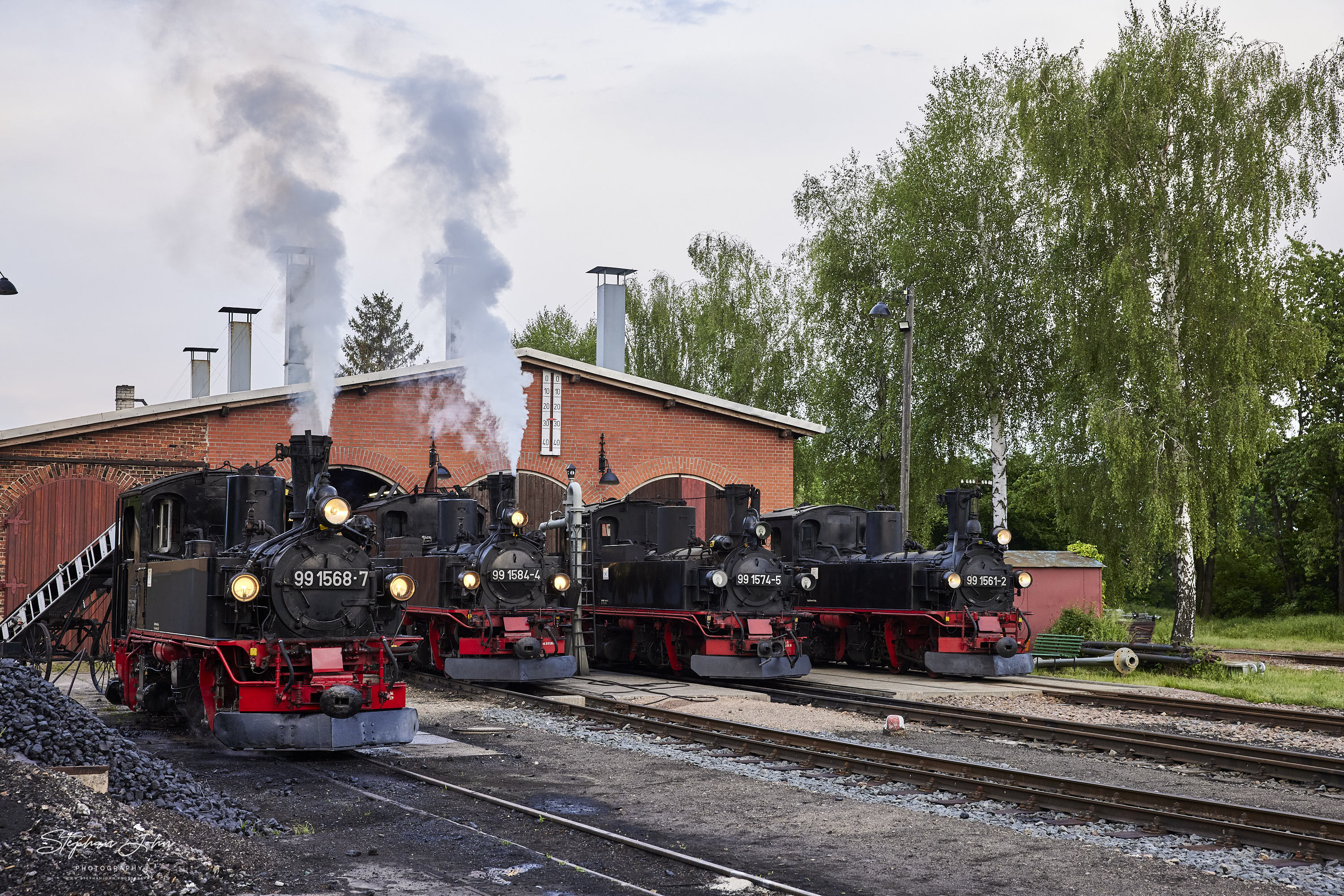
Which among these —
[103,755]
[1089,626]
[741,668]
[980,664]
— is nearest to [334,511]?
[103,755]

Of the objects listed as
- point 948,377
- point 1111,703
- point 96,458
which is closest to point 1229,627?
point 948,377

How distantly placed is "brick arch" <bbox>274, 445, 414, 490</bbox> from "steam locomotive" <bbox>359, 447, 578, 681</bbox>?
5.18 meters

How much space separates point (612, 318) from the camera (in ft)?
81.1

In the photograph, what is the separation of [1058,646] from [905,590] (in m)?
3.63

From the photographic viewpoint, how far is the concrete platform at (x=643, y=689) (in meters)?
14.7

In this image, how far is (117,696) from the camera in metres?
13.4

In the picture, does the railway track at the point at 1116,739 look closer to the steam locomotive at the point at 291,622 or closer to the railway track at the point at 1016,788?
the railway track at the point at 1016,788

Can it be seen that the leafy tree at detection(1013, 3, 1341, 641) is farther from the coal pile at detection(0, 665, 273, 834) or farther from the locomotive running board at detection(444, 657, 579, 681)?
the coal pile at detection(0, 665, 273, 834)

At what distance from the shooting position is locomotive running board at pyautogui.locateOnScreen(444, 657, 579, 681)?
595 inches

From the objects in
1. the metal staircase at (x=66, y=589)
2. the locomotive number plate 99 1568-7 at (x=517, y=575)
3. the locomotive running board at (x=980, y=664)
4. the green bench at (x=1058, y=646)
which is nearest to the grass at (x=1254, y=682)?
the green bench at (x=1058, y=646)

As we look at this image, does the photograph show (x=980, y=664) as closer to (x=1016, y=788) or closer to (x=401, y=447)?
(x=1016, y=788)

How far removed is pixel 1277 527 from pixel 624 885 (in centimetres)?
3439

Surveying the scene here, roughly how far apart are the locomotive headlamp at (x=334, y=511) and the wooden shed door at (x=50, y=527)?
10.7 m
